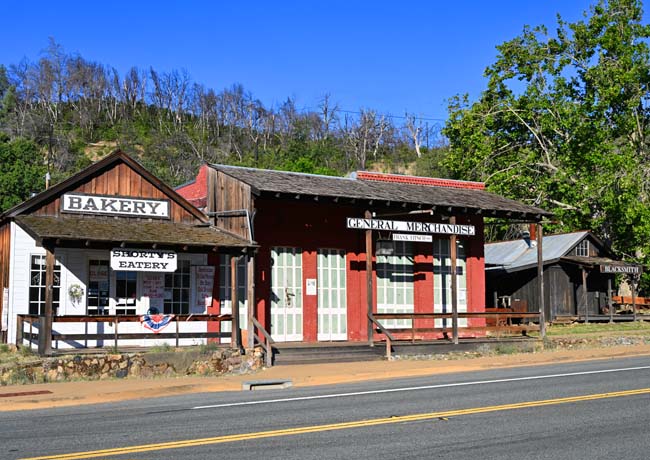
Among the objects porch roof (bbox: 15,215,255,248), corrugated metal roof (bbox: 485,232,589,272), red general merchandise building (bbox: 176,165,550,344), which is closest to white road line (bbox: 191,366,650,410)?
red general merchandise building (bbox: 176,165,550,344)

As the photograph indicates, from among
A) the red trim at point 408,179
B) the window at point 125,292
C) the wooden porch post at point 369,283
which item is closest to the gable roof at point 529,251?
the red trim at point 408,179

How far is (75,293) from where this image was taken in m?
19.5

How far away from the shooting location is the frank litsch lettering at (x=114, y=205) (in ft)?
64.6

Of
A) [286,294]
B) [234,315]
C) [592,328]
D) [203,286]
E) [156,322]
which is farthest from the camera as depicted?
[592,328]

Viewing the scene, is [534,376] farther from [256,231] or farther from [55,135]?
[55,135]

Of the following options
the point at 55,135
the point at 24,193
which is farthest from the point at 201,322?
the point at 55,135

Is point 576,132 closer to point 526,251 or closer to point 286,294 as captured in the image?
point 526,251

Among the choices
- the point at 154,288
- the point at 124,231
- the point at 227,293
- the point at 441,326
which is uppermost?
the point at 124,231

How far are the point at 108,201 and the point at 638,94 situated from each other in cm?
2917

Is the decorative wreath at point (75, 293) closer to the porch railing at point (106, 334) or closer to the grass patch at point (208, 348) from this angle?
the porch railing at point (106, 334)

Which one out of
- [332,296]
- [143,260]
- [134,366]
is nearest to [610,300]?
[332,296]

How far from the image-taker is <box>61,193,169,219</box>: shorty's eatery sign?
19688 millimetres

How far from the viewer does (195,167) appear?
73750 millimetres

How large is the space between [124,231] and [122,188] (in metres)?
2.10
